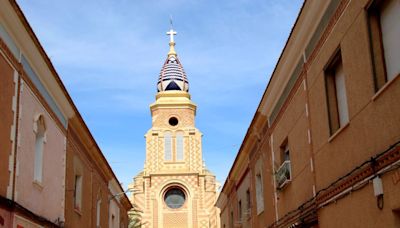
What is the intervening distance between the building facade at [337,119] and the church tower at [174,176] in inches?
1149

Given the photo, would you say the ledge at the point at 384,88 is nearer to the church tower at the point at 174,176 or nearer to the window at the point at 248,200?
the window at the point at 248,200

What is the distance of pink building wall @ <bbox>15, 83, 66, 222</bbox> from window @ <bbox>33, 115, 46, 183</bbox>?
189 millimetres

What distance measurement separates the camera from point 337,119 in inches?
426

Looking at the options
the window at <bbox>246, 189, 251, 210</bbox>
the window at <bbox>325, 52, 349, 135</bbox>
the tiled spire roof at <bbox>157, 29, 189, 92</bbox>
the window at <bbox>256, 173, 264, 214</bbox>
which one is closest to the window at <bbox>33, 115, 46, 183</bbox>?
the window at <bbox>325, 52, 349, 135</bbox>

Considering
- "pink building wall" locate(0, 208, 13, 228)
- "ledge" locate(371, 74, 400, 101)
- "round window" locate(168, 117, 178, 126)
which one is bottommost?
"pink building wall" locate(0, 208, 13, 228)

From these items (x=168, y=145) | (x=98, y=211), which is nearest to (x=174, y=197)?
(x=168, y=145)

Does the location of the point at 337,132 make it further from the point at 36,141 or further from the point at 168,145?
the point at 168,145

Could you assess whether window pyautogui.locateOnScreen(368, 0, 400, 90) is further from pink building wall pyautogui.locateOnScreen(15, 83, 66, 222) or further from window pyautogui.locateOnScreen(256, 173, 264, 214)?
window pyautogui.locateOnScreen(256, 173, 264, 214)

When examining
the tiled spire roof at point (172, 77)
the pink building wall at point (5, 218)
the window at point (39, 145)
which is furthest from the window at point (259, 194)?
the tiled spire roof at point (172, 77)

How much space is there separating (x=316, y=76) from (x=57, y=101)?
719 cm

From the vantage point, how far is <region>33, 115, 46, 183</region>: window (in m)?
13.8

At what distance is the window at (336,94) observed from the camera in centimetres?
1042

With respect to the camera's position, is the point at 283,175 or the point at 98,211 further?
the point at 98,211

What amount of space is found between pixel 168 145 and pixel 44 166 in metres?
33.8
